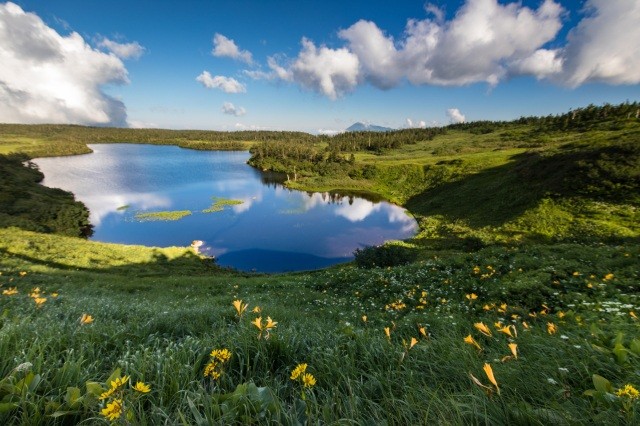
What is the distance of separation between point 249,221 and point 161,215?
20821 millimetres

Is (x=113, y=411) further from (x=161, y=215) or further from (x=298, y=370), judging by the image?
(x=161, y=215)

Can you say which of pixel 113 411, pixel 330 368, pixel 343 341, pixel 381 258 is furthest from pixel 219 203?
pixel 113 411

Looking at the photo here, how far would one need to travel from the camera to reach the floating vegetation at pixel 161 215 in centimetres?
6633

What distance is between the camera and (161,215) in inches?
2692

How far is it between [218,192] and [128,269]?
68.6 metres

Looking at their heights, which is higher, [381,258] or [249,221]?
[381,258]

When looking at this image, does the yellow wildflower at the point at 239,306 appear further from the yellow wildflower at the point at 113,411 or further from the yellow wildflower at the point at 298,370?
the yellow wildflower at the point at 113,411

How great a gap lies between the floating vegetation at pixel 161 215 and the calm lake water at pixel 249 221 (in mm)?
1666

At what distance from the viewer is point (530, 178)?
5481 centimetres

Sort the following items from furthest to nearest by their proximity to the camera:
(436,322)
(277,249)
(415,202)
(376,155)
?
(376,155)
(415,202)
(277,249)
(436,322)

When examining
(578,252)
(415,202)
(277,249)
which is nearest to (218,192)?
(277,249)

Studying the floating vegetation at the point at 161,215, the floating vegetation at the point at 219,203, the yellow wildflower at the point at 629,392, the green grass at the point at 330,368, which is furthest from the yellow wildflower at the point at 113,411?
the floating vegetation at the point at 219,203

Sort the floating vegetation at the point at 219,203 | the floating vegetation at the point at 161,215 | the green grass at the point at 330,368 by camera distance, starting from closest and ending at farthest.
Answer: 1. the green grass at the point at 330,368
2. the floating vegetation at the point at 161,215
3. the floating vegetation at the point at 219,203

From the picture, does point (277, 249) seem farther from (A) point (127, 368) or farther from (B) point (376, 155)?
(B) point (376, 155)
